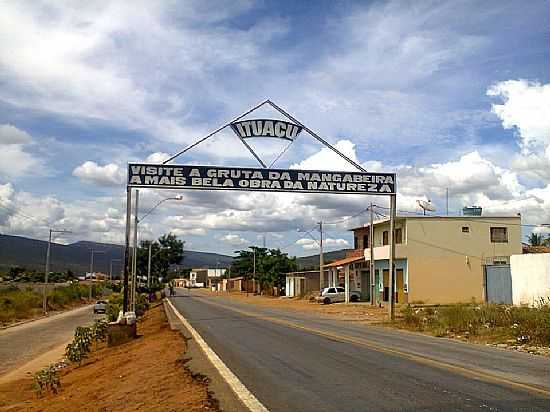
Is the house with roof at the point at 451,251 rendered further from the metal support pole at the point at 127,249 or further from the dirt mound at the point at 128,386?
the dirt mound at the point at 128,386

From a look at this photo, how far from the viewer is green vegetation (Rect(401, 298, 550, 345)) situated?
19.9 meters

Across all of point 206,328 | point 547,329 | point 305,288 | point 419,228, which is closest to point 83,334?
point 206,328

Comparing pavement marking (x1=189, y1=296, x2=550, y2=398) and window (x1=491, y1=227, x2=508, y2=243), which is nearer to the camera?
pavement marking (x1=189, y1=296, x2=550, y2=398)

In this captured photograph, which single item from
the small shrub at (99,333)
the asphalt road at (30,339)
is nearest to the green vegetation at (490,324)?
the small shrub at (99,333)

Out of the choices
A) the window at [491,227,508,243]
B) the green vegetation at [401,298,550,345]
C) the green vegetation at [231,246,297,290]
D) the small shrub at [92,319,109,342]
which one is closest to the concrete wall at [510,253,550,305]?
the green vegetation at [401,298,550,345]

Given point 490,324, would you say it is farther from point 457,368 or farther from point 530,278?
point 530,278

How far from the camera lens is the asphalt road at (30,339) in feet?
93.7

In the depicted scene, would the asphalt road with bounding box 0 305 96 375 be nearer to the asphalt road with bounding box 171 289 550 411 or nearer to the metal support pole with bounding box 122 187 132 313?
the metal support pole with bounding box 122 187 132 313

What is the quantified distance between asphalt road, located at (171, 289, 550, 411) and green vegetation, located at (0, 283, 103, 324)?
39465 mm

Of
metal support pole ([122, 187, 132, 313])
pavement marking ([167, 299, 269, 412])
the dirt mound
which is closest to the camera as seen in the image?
pavement marking ([167, 299, 269, 412])

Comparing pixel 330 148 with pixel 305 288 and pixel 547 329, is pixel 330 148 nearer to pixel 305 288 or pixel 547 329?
pixel 547 329

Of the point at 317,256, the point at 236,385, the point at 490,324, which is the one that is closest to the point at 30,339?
the point at 490,324

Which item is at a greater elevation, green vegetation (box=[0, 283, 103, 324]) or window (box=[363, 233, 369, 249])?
window (box=[363, 233, 369, 249])

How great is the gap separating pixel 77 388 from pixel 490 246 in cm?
3923
